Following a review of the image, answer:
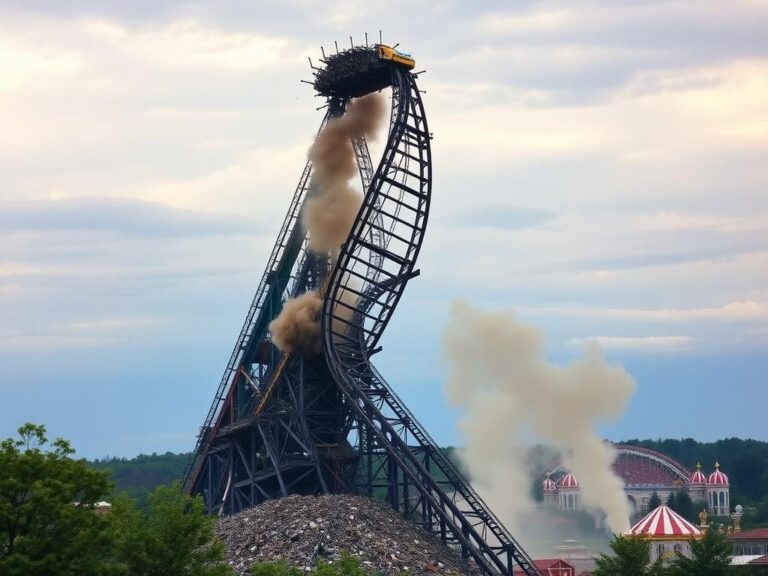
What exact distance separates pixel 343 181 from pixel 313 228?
143 inches

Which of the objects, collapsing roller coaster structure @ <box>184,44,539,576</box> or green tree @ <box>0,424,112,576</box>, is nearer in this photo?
green tree @ <box>0,424,112,576</box>

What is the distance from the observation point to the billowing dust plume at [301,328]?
314 ft

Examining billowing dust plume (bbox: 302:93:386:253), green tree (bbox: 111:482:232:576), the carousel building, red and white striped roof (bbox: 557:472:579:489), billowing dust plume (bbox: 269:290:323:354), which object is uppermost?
billowing dust plume (bbox: 302:93:386:253)

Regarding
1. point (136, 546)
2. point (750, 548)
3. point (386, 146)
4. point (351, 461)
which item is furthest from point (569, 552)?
point (136, 546)

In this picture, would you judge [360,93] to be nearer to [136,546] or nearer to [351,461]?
[351,461]

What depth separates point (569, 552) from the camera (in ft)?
452

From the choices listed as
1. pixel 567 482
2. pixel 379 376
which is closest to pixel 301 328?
pixel 379 376

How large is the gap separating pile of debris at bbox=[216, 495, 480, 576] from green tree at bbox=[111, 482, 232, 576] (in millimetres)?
13937

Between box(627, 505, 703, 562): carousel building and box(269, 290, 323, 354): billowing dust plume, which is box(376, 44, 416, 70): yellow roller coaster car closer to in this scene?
box(269, 290, 323, 354): billowing dust plume

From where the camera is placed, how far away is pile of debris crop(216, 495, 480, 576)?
77688 mm

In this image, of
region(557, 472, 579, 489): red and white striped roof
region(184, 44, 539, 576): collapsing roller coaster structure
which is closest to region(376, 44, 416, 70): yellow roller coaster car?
region(184, 44, 539, 576): collapsing roller coaster structure

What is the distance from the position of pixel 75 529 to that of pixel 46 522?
1067mm

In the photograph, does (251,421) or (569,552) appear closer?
(251,421)

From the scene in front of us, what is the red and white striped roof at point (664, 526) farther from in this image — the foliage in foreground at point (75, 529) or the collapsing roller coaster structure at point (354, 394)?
the foliage in foreground at point (75, 529)
